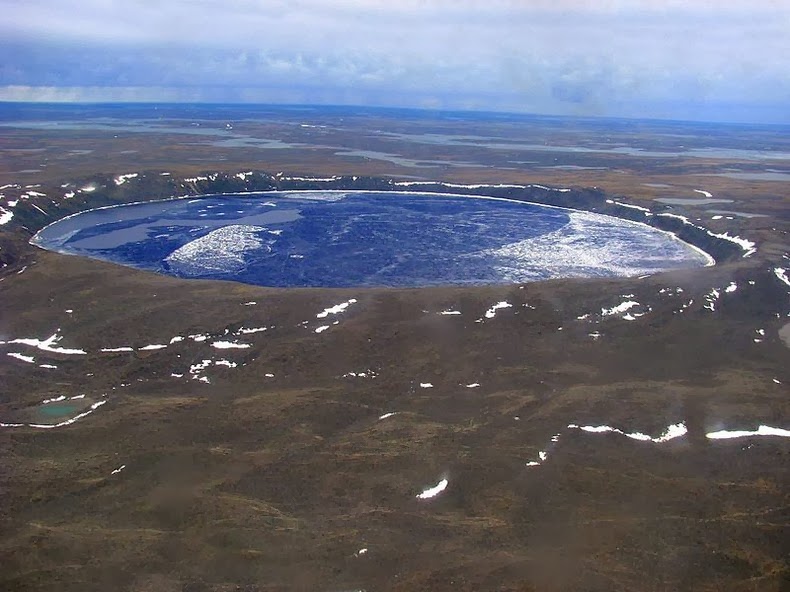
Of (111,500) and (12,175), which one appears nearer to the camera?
(111,500)

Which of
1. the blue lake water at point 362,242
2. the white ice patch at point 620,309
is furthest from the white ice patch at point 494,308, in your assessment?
the blue lake water at point 362,242

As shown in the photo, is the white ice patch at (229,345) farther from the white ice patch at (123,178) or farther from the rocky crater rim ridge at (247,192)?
the white ice patch at (123,178)

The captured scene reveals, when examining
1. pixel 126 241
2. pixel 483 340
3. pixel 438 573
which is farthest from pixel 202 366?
pixel 126 241

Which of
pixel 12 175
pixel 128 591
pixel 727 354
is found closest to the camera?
pixel 128 591

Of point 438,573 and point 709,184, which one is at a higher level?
point 709,184

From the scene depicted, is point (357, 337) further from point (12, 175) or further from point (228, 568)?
point (12, 175)

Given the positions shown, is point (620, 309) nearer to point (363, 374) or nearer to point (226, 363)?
point (363, 374)

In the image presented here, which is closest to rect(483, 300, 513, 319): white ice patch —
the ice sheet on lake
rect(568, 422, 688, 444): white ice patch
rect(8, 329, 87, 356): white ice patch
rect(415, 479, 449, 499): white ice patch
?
the ice sheet on lake
